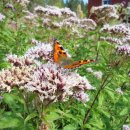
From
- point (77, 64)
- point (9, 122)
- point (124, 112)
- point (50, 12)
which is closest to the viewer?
point (9, 122)

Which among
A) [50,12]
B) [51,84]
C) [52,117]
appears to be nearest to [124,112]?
[52,117]

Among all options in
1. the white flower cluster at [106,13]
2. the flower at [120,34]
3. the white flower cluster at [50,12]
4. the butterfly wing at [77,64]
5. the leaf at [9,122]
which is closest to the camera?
the leaf at [9,122]

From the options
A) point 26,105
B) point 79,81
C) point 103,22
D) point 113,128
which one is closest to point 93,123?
point 113,128

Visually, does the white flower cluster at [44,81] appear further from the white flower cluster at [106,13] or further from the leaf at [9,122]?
the white flower cluster at [106,13]

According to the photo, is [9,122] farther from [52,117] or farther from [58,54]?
[58,54]

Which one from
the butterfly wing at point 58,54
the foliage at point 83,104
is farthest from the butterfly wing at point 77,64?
the foliage at point 83,104

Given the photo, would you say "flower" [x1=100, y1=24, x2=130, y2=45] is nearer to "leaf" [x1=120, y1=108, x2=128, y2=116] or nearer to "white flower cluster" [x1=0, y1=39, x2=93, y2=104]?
"leaf" [x1=120, y1=108, x2=128, y2=116]

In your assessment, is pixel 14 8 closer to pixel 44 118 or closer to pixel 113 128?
pixel 113 128

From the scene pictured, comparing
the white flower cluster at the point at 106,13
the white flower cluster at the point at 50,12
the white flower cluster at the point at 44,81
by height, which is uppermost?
the white flower cluster at the point at 44,81

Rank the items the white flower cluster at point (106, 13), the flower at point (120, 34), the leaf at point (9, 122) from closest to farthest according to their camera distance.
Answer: the leaf at point (9, 122)
the flower at point (120, 34)
the white flower cluster at point (106, 13)

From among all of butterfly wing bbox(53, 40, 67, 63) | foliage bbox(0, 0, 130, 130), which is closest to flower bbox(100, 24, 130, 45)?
foliage bbox(0, 0, 130, 130)

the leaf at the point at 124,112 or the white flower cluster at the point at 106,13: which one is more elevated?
the white flower cluster at the point at 106,13
